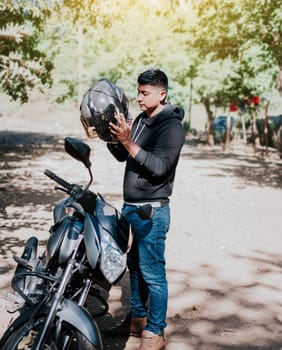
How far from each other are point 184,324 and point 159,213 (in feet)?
3.94

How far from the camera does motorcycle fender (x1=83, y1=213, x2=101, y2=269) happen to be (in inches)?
106

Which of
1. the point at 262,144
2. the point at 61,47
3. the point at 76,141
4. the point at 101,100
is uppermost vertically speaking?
the point at 61,47

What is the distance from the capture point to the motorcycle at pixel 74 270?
8.82 ft

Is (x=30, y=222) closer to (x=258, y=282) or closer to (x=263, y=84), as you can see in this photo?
(x=258, y=282)

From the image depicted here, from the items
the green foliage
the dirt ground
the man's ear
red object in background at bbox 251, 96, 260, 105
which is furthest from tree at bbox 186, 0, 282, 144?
the man's ear

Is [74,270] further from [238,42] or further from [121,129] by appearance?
[238,42]

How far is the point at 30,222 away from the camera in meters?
7.56

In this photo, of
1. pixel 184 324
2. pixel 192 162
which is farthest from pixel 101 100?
pixel 192 162

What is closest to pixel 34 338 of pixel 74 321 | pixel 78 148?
pixel 74 321

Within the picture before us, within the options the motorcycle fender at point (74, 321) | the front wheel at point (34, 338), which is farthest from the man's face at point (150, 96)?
the front wheel at point (34, 338)

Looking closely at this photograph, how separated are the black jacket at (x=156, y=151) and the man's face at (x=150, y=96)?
0.07 meters

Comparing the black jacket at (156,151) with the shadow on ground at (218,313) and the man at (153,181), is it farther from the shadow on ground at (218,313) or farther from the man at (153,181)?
the shadow on ground at (218,313)

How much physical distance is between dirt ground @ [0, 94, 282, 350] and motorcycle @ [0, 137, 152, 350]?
0.80ft

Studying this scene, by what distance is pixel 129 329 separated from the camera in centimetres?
387
